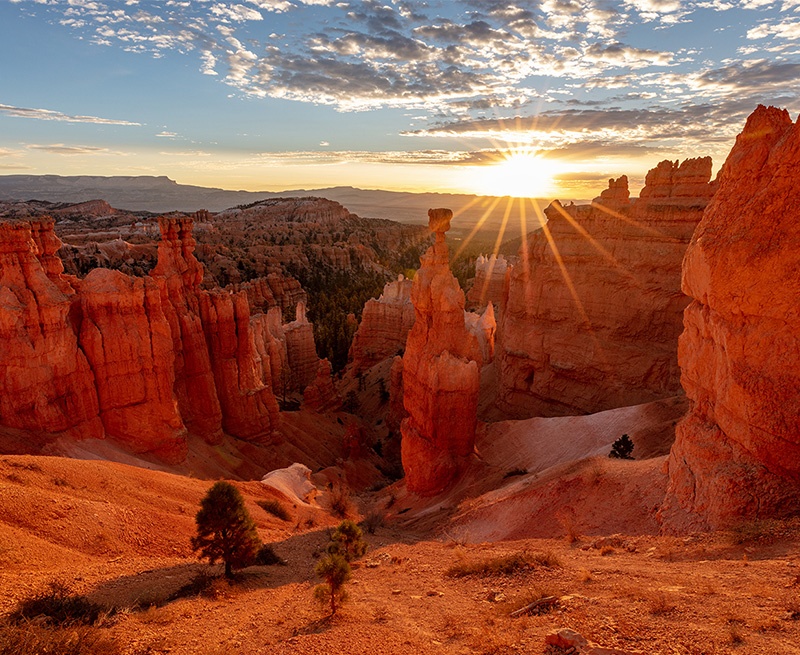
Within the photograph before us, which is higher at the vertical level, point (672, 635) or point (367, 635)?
point (672, 635)

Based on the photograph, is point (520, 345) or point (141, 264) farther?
point (141, 264)

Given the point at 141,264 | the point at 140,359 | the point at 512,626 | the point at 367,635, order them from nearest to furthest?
the point at 512,626
the point at 367,635
the point at 140,359
the point at 141,264

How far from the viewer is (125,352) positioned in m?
19.1

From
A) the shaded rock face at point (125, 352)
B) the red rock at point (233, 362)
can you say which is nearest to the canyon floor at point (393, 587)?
the shaded rock face at point (125, 352)

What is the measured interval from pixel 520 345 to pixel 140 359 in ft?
71.3

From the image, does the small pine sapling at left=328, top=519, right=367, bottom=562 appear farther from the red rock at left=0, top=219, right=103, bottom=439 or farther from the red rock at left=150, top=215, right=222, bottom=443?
the red rock at left=150, top=215, right=222, bottom=443

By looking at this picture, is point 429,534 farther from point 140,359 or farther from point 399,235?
point 399,235

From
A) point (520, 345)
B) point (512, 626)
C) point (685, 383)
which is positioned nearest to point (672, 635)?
point (512, 626)

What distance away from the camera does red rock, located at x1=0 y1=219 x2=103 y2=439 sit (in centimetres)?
1580

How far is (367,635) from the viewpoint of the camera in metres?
6.88

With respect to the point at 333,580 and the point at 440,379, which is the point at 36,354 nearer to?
the point at 333,580

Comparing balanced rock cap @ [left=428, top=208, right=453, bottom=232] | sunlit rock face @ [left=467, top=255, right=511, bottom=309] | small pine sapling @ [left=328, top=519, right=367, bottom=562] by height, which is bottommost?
small pine sapling @ [left=328, top=519, right=367, bottom=562]

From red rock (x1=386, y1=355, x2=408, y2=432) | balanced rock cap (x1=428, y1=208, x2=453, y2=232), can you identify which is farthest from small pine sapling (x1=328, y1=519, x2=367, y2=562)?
red rock (x1=386, y1=355, x2=408, y2=432)

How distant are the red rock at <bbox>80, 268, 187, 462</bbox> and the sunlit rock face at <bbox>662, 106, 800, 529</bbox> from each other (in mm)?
18497
